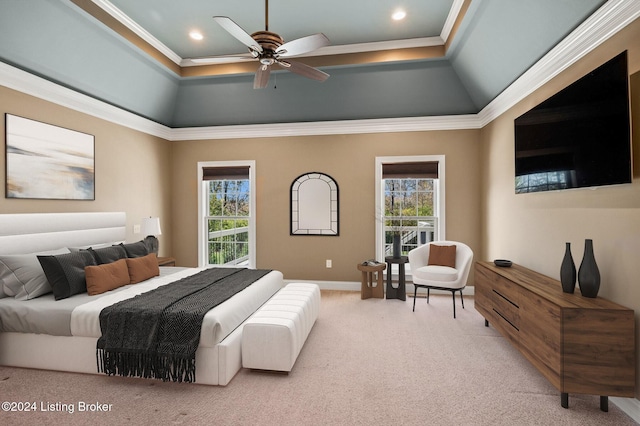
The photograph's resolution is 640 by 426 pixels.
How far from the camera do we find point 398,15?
146 inches

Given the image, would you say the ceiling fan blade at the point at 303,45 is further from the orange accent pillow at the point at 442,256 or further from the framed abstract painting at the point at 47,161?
the orange accent pillow at the point at 442,256

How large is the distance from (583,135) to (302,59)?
3.50 metres

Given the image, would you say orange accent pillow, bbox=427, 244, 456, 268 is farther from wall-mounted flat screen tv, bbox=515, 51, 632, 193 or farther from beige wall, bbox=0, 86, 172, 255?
beige wall, bbox=0, 86, 172, 255

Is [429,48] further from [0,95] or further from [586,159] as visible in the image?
[0,95]

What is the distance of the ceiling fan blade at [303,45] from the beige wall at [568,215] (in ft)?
6.98

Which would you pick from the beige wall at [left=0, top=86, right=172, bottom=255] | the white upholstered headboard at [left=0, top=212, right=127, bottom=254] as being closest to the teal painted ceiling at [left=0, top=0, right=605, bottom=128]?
the beige wall at [left=0, top=86, right=172, bottom=255]

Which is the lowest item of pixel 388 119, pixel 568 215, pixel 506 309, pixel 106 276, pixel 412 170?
pixel 506 309

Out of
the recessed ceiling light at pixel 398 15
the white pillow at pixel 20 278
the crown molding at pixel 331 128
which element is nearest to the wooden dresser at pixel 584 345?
the recessed ceiling light at pixel 398 15

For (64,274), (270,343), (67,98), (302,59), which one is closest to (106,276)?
(64,274)

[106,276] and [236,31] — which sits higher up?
[236,31]

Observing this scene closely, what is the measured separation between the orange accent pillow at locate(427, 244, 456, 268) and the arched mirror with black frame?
1.61 metres

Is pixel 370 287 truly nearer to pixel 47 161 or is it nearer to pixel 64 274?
pixel 64 274

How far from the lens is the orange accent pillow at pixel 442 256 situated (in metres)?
4.41

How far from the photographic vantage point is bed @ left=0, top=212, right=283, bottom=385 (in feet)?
8.14
